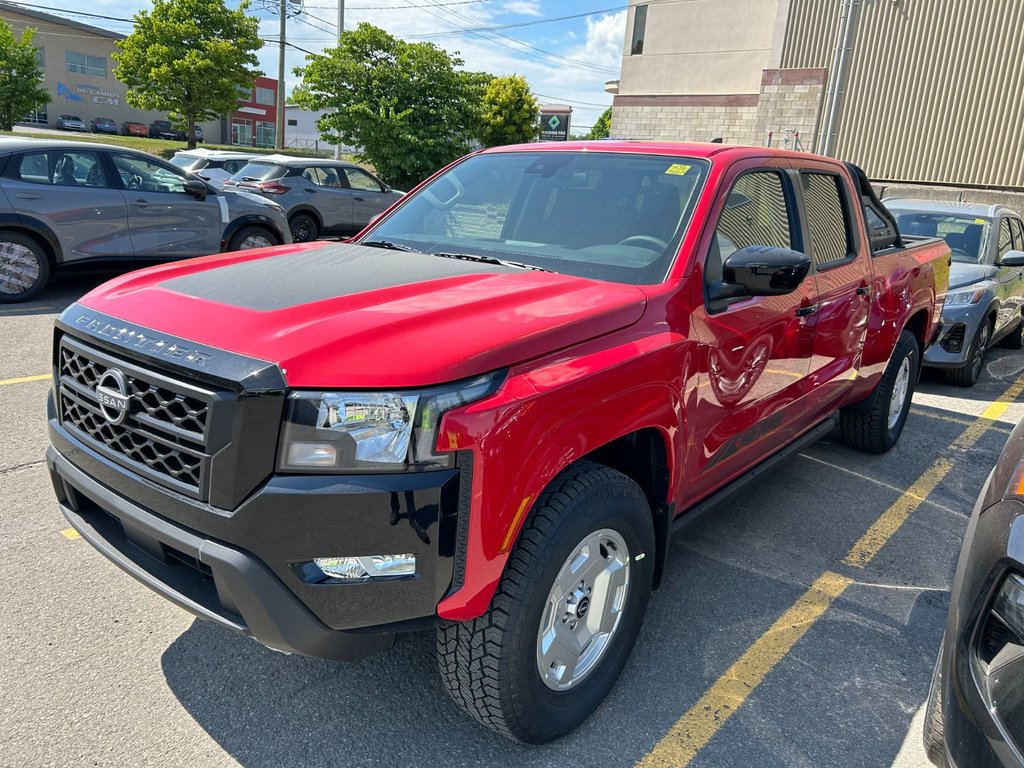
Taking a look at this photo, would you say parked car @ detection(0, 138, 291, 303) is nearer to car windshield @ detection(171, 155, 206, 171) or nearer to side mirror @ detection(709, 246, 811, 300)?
car windshield @ detection(171, 155, 206, 171)

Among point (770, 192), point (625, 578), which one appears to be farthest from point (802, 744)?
point (770, 192)

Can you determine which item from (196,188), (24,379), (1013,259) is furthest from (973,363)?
(196,188)

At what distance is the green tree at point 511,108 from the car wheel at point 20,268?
33087 millimetres

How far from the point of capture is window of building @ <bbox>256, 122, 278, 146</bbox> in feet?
236

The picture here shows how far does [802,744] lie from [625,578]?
0.78 meters

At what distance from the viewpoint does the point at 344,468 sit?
2.02 meters


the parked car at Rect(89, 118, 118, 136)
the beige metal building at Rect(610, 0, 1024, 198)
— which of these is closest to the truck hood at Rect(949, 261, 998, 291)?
the beige metal building at Rect(610, 0, 1024, 198)

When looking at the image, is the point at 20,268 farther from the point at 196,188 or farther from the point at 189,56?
the point at 189,56

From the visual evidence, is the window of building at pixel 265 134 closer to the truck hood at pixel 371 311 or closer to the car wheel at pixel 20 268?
the car wheel at pixel 20 268

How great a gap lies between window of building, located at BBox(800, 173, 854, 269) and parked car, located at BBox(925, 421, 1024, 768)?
2060 millimetres

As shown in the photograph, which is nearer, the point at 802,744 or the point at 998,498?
the point at 998,498

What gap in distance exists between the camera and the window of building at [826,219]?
399 cm

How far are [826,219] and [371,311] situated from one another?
9.23 ft

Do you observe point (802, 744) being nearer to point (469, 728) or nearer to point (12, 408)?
point (469, 728)
